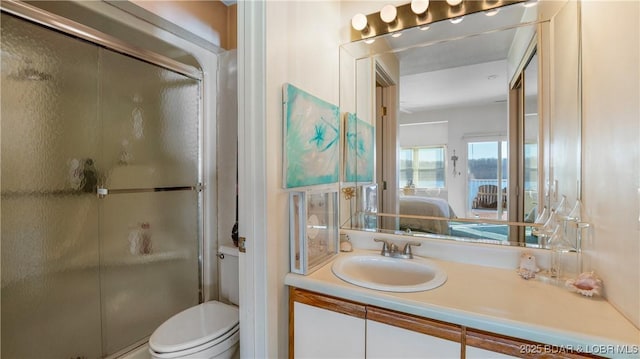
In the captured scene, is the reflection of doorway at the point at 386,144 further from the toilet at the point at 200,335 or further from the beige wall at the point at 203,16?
the beige wall at the point at 203,16

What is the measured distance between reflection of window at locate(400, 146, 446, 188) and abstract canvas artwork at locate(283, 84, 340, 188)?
39cm

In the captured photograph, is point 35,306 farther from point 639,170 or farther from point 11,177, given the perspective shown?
point 639,170

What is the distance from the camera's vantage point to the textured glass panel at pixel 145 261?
161 cm

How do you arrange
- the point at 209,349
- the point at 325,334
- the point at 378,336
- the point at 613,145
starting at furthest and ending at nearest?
the point at 209,349 < the point at 325,334 < the point at 378,336 < the point at 613,145

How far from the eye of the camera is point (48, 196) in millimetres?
1367

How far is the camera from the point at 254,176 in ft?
3.50

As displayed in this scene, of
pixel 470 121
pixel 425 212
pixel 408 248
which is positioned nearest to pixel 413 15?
pixel 470 121

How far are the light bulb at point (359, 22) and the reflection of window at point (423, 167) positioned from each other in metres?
0.76

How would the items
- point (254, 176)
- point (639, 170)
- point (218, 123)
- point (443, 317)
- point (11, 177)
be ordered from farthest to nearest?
point (218, 123), point (11, 177), point (254, 176), point (443, 317), point (639, 170)

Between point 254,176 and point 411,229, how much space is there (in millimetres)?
923

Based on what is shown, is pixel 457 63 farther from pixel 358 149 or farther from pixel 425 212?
pixel 425 212

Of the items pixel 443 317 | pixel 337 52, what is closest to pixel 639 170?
pixel 443 317

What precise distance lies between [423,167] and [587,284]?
79cm

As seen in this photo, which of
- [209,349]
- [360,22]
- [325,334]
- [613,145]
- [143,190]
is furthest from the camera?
[143,190]
